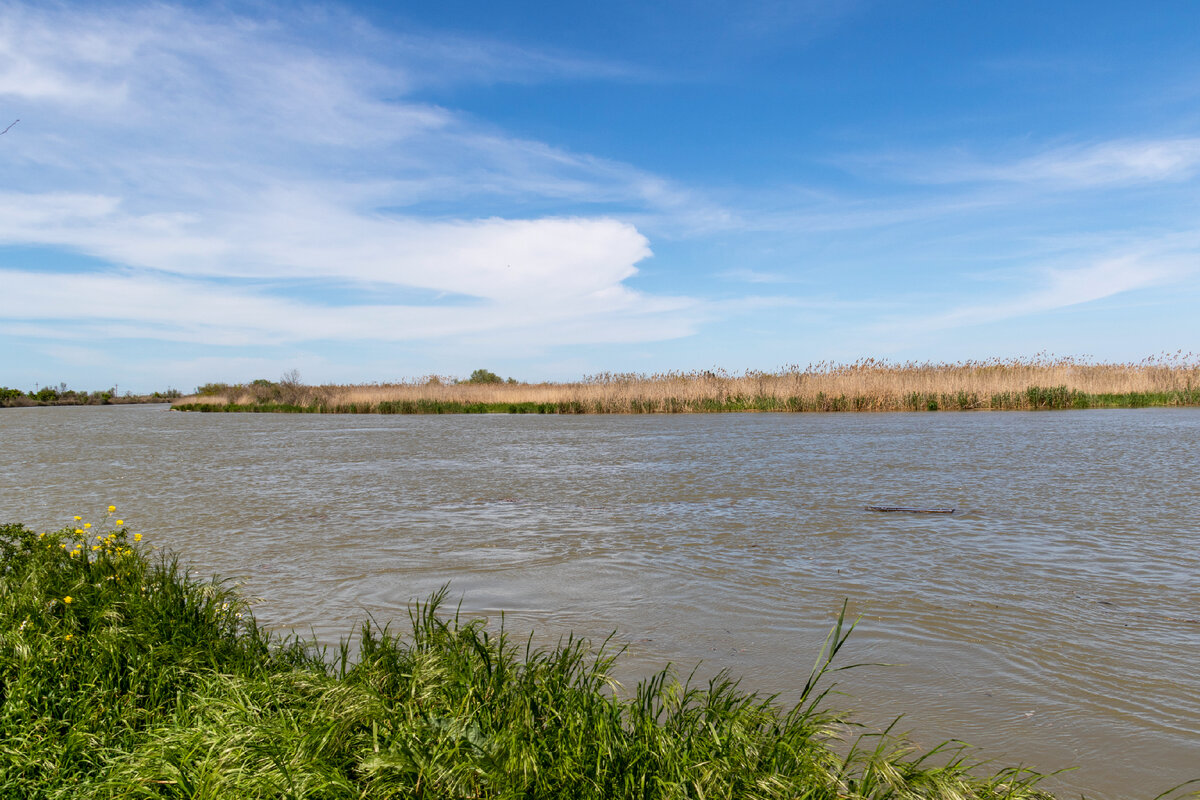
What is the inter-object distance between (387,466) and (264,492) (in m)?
2.89

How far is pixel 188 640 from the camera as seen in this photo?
315 centimetres

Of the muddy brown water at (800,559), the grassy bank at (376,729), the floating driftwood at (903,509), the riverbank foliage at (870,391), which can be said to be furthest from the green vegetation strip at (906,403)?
A: the grassy bank at (376,729)

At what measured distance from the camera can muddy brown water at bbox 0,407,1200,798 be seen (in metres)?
3.05

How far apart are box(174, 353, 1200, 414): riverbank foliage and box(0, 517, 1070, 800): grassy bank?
2453cm

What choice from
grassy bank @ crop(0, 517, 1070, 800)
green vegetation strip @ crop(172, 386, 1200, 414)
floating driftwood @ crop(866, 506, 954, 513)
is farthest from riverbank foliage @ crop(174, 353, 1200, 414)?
grassy bank @ crop(0, 517, 1070, 800)

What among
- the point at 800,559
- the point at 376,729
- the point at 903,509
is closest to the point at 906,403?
the point at 903,509

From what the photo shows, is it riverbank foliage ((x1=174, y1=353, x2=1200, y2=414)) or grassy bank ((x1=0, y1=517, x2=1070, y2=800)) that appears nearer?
grassy bank ((x1=0, y1=517, x2=1070, y2=800))

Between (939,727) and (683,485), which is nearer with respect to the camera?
(939,727)

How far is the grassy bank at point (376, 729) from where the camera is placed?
2.11 m

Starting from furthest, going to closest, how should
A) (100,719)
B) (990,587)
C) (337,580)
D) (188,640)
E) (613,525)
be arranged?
(613,525), (337,580), (990,587), (188,640), (100,719)

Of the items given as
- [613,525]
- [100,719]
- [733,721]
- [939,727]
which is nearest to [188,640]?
[100,719]

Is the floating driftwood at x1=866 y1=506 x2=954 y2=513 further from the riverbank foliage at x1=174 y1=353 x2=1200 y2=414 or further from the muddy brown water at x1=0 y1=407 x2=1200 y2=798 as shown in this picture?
the riverbank foliage at x1=174 y1=353 x2=1200 y2=414

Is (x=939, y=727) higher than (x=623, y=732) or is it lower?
lower

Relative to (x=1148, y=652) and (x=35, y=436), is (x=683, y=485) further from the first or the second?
(x=35, y=436)
